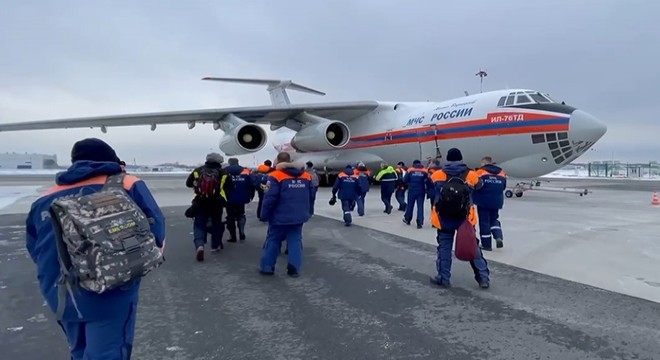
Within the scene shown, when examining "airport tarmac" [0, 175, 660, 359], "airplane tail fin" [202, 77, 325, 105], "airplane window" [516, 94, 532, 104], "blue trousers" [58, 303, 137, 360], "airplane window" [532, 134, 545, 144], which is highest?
"airplane tail fin" [202, 77, 325, 105]

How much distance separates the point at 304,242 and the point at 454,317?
355 cm

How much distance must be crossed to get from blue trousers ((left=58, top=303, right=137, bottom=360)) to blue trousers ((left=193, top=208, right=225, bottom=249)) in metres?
3.59

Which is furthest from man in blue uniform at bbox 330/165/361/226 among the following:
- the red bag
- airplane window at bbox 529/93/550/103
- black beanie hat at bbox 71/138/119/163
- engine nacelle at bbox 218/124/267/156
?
engine nacelle at bbox 218/124/267/156

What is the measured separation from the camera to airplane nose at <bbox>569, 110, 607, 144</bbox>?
1075 centimetres

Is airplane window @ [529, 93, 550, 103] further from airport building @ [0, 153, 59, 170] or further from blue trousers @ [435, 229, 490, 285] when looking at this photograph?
airport building @ [0, 153, 59, 170]

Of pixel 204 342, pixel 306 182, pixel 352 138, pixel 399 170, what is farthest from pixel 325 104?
pixel 204 342

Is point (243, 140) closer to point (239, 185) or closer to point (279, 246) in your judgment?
point (239, 185)

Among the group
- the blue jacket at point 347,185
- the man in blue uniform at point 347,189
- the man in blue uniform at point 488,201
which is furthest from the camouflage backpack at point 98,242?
the blue jacket at point 347,185

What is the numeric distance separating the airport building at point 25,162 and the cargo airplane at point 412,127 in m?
72.0

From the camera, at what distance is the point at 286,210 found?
489 cm

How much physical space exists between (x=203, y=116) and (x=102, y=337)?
15.2 m

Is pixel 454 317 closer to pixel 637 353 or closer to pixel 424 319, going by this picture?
pixel 424 319

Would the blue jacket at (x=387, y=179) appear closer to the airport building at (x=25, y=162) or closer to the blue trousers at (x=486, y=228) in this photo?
the blue trousers at (x=486, y=228)

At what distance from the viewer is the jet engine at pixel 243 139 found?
15.4 meters
